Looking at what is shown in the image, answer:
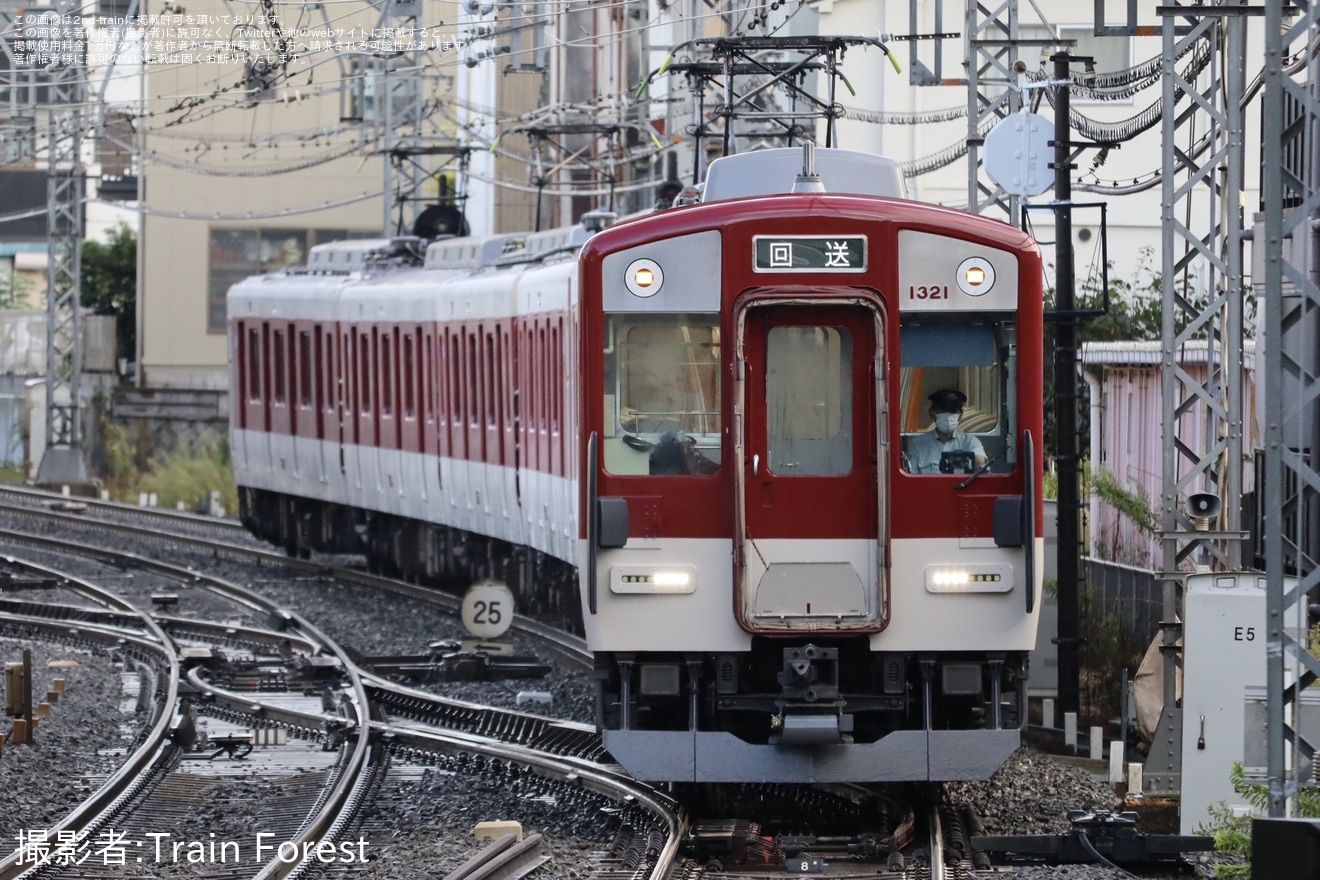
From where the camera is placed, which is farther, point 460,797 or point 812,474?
point 460,797

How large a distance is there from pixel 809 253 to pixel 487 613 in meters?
7.44

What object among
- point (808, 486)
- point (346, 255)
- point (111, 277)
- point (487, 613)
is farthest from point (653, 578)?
point (111, 277)

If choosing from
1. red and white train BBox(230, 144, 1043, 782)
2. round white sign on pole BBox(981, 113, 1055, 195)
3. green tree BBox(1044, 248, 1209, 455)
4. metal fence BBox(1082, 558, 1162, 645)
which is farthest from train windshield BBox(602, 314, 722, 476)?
green tree BBox(1044, 248, 1209, 455)

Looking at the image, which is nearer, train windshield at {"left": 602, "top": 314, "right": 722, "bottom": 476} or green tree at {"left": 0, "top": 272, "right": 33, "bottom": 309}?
train windshield at {"left": 602, "top": 314, "right": 722, "bottom": 476}

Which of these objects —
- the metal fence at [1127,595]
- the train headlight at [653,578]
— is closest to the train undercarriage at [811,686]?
the train headlight at [653,578]

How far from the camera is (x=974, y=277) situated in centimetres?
943

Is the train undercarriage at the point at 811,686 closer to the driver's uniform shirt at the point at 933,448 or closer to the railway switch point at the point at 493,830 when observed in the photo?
the railway switch point at the point at 493,830

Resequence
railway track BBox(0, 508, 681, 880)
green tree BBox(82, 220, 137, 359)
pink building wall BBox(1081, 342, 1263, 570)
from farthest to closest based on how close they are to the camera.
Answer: green tree BBox(82, 220, 137, 359) < pink building wall BBox(1081, 342, 1263, 570) < railway track BBox(0, 508, 681, 880)

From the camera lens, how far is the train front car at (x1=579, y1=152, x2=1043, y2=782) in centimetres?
928

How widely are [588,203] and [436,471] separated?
700 inches

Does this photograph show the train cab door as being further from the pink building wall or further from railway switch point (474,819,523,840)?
the pink building wall

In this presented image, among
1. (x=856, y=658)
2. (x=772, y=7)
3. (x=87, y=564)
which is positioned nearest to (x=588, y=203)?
(x=87, y=564)

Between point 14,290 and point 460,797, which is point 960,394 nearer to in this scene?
point 460,797

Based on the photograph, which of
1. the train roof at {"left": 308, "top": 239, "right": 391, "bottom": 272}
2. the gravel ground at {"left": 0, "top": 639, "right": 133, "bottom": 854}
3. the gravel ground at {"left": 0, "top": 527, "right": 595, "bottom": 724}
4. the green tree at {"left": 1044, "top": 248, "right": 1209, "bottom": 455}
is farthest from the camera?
the train roof at {"left": 308, "top": 239, "right": 391, "bottom": 272}
